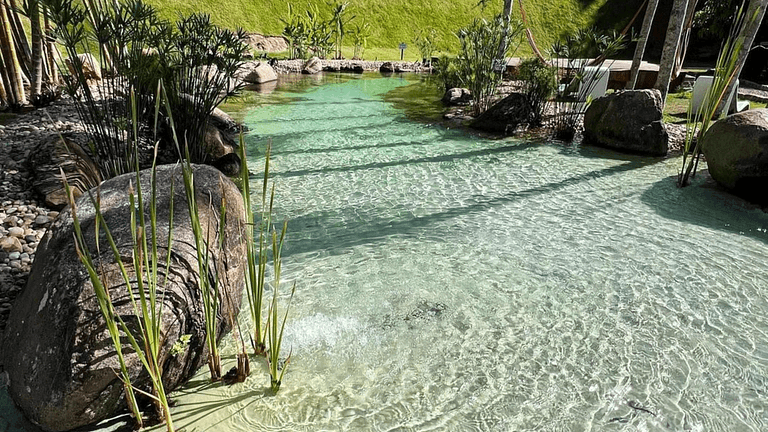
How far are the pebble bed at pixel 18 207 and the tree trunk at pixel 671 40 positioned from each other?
745 centimetres

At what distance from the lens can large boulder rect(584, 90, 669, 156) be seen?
6.36 meters

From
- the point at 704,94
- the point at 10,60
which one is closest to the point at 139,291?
A: the point at 10,60

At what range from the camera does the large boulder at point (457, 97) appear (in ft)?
33.4

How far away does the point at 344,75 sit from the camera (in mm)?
16750

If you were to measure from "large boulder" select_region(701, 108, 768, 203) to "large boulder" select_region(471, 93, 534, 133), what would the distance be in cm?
303

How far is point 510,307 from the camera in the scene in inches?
113

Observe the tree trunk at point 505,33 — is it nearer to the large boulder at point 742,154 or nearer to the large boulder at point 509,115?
the large boulder at point 509,115

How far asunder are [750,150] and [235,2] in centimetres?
2761

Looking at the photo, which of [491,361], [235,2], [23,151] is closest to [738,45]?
[491,361]

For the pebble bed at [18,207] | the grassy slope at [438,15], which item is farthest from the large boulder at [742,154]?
the grassy slope at [438,15]

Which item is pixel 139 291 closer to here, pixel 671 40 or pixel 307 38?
pixel 671 40

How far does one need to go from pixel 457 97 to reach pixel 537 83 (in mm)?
2867

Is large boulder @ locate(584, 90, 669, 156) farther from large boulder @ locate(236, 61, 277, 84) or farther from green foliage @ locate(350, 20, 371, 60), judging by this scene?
green foliage @ locate(350, 20, 371, 60)

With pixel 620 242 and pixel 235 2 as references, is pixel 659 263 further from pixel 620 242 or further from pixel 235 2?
pixel 235 2
